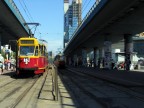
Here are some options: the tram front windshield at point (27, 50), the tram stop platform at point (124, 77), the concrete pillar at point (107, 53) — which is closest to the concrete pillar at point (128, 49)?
the concrete pillar at point (107, 53)

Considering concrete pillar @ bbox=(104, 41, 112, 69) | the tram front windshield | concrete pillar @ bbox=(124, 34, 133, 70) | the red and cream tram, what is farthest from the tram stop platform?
concrete pillar @ bbox=(104, 41, 112, 69)

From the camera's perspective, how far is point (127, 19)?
46.1 meters

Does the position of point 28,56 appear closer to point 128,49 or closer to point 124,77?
point 124,77

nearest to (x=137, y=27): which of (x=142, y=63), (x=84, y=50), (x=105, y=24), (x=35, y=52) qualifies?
(x=105, y=24)

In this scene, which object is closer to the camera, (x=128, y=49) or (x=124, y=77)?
(x=124, y=77)

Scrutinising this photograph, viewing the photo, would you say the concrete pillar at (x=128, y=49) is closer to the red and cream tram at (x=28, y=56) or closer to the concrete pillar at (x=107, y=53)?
the concrete pillar at (x=107, y=53)

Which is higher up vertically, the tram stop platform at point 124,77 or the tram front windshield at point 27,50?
the tram front windshield at point 27,50

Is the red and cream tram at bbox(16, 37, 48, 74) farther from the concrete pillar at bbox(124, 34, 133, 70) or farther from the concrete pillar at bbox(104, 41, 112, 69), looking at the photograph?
the concrete pillar at bbox(104, 41, 112, 69)

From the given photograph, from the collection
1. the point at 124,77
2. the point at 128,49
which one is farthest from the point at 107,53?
the point at 124,77

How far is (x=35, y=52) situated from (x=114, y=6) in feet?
32.5

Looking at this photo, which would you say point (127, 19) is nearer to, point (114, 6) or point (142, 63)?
point (114, 6)

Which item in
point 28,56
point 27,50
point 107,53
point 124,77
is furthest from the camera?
point 107,53

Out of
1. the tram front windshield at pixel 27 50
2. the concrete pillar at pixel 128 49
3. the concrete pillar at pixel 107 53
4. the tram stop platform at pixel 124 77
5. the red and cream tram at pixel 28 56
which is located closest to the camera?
the tram stop platform at pixel 124 77

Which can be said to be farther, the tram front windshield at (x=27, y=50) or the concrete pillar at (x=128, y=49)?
the concrete pillar at (x=128, y=49)
